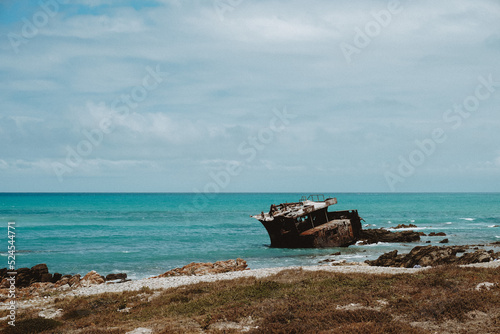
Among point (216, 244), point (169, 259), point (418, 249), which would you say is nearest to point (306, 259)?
point (418, 249)

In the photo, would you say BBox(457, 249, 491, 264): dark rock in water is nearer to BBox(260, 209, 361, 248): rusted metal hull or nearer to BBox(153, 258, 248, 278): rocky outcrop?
BBox(153, 258, 248, 278): rocky outcrop

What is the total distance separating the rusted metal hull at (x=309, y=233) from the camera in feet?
139

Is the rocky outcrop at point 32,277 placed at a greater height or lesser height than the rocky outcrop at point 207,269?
greater

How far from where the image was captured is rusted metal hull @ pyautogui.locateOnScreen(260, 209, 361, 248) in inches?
1666

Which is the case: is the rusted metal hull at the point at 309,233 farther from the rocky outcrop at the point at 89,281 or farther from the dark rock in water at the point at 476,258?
the rocky outcrop at the point at 89,281

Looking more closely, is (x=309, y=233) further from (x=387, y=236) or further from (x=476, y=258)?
(x=476, y=258)

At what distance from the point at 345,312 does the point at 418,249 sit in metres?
18.8

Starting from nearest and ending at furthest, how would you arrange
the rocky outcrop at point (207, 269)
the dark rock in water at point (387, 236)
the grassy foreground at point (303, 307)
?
1. the grassy foreground at point (303, 307)
2. the rocky outcrop at point (207, 269)
3. the dark rock in water at point (387, 236)

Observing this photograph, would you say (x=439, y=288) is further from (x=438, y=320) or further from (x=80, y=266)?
(x=80, y=266)

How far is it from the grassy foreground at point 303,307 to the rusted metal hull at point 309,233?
22.9 meters

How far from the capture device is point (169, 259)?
38844mm

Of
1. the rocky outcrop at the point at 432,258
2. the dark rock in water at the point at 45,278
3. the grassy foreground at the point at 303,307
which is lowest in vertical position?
the rocky outcrop at the point at 432,258

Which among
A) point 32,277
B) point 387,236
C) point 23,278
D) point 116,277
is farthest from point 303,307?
point 387,236

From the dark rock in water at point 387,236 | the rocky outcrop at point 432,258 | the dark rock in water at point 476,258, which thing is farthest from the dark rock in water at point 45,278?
the dark rock in water at point 387,236
